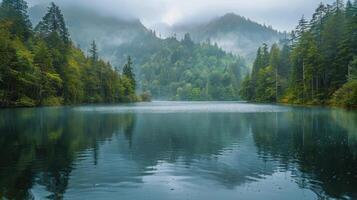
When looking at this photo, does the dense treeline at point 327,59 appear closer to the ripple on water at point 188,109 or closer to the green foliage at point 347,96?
the green foliage at point 347,96

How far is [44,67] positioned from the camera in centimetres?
8962

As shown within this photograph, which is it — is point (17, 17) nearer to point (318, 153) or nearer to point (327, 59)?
point (327, 59)

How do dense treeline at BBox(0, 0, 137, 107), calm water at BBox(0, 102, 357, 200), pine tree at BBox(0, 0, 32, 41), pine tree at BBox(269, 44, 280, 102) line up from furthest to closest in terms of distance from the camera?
1. pine tree at BBox(269, 44, 280, 102)
2. pine tree at BBox(0, 0, 32, 41)
3. dense treeline at BBox(0, 0, 137, 107)
4. calm water at BBox(0, 102, 357, 200)

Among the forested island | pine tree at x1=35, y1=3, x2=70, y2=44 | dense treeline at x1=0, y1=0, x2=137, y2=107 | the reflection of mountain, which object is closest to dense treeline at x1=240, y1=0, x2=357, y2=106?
the forested island

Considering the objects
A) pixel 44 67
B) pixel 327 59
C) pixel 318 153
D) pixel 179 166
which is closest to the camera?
pixel 179 166

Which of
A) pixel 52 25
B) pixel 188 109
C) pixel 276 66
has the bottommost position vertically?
pixel 188 109

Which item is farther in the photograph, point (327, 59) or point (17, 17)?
point (17, 17)

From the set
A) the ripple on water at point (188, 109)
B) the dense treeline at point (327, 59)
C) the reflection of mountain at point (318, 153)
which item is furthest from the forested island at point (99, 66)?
the reflection of mountain at point (318, 153)

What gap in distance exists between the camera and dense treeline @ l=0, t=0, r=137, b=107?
7544cm

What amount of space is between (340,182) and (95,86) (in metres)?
118

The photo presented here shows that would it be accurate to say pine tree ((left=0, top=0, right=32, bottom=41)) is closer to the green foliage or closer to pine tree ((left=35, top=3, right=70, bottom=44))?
pine tree ((left=35, top=3, right=70, bottom=44))

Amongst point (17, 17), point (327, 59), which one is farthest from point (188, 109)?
point (17, 17)

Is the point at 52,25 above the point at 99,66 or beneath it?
above

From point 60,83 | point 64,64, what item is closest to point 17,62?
Result: point 60,83
